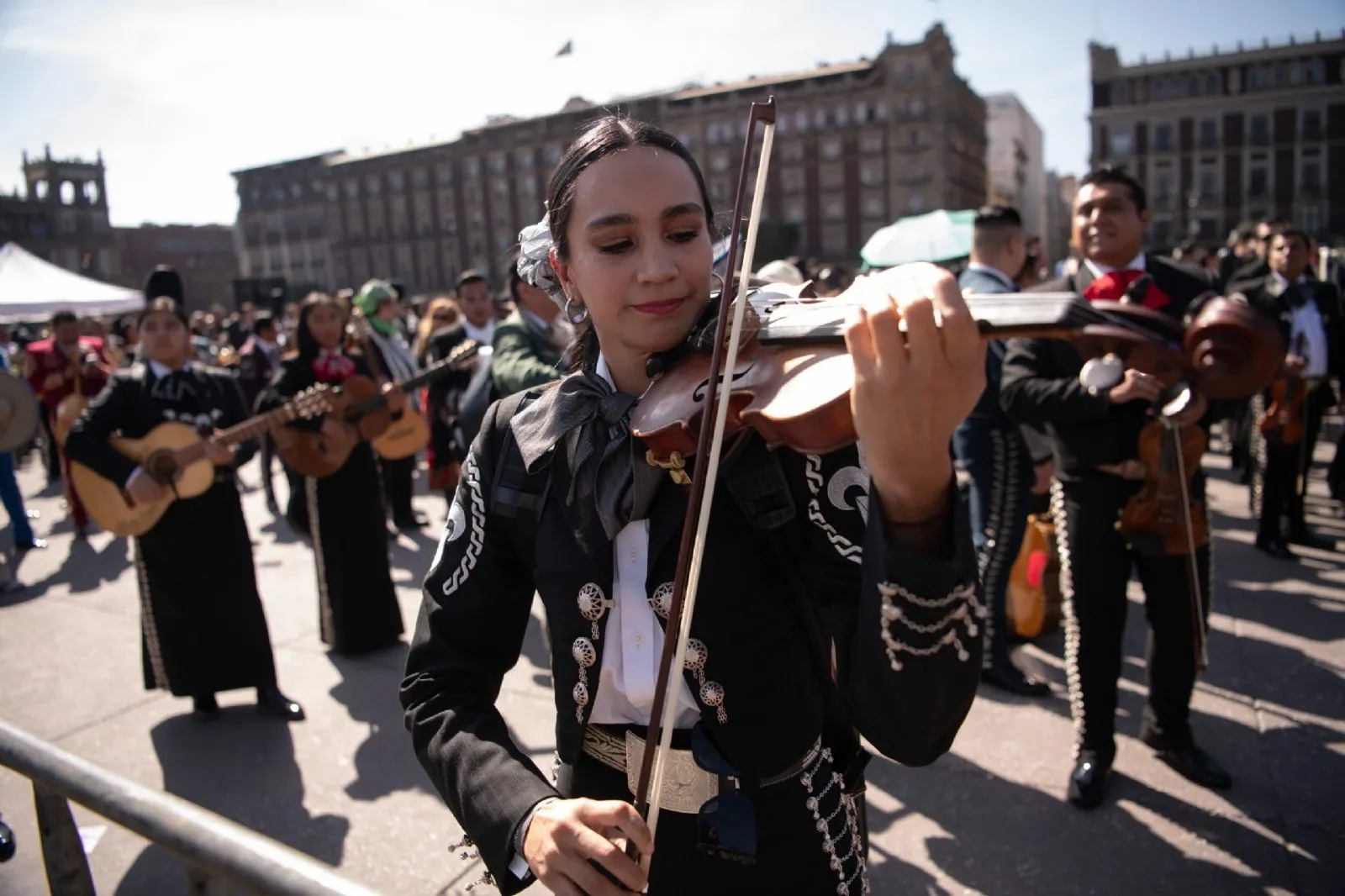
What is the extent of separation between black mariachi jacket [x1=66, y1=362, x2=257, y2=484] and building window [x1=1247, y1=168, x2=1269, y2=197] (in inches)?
2789

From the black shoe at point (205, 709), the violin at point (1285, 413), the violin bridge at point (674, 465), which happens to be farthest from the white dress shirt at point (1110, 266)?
the black shoe at point (205, 709)

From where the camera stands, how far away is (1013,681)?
390 cm

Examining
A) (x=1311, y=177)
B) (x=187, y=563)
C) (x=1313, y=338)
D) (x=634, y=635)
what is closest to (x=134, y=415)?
(x=187, y=563)

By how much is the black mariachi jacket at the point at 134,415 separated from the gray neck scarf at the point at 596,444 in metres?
3.26

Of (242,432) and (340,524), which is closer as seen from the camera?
(242,432)

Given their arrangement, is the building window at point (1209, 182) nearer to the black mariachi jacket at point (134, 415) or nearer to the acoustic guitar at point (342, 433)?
the acoustic guitar at point (342, 433)

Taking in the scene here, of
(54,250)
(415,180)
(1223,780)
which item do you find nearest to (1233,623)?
(1223,780)

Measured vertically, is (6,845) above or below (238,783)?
above

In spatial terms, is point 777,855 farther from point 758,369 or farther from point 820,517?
point 758,369

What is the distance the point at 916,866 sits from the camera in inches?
109

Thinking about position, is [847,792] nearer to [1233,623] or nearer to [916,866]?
[916,866]

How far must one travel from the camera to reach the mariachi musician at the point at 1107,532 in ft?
9.63

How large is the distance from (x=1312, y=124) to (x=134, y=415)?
7182 centimetres

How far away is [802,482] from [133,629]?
5.65 meters
